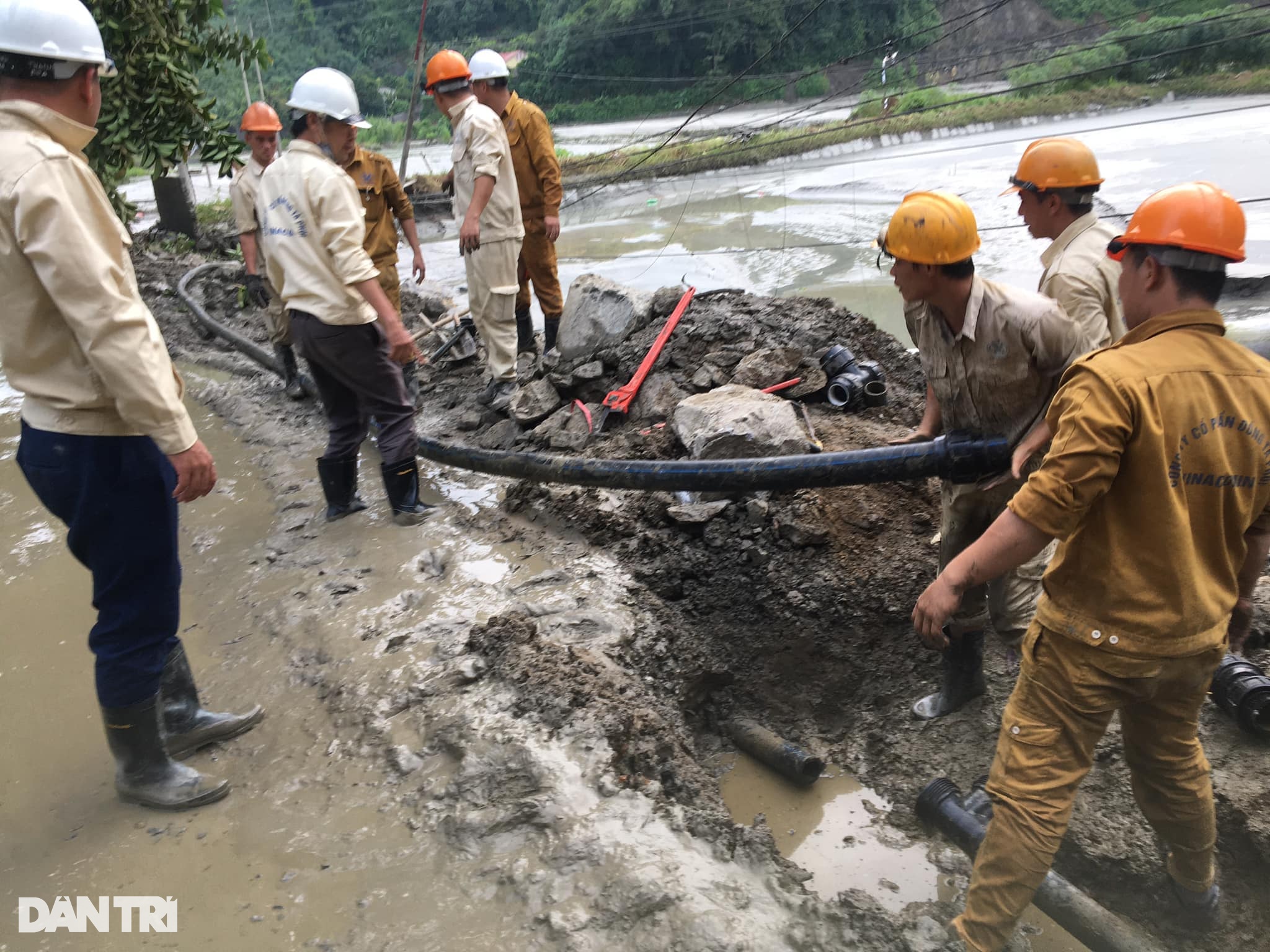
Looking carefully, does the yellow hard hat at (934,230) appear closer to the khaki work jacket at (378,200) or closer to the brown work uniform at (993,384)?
the brown work uniform at (993,384)

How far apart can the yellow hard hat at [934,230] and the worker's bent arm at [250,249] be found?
5.08 meters

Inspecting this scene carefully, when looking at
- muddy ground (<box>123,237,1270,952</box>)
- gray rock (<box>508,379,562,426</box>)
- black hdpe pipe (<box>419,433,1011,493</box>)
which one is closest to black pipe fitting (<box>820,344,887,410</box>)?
muddy ground (<box>123,237,1270,952</box>)

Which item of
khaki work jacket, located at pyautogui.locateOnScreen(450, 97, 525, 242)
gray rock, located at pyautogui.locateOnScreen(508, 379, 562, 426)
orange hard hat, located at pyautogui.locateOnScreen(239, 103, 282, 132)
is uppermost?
orange hard hat, located at pyautogui.locateOnScreen(239, 103, 282, 132)

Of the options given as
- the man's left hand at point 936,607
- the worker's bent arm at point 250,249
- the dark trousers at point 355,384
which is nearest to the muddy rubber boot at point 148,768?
the dark trousers at point 355,384

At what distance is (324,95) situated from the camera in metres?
3.72

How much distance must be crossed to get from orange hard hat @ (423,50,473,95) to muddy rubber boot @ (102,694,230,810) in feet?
12.6

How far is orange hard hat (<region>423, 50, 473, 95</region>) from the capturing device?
4859 millimetres

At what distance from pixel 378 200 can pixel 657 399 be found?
2.27 m

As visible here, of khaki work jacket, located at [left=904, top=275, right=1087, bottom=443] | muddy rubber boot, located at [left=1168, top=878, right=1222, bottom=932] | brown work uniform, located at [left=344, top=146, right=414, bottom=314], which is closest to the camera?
muddy rubber boot, located at [left=1168, top=878, right=1222, bottom=932]

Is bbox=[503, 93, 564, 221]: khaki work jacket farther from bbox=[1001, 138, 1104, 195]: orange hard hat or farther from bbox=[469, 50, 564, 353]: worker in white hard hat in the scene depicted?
bbox=[1001, 138, 1104, 195]: orange hard hat

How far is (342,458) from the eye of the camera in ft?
13.7

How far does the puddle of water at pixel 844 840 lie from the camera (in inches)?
100

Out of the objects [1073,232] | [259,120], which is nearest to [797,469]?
[1073,232]

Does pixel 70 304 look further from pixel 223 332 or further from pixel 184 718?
pixel 223 332
